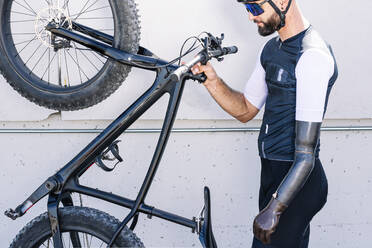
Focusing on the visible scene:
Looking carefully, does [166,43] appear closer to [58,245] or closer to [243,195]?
[243,195]

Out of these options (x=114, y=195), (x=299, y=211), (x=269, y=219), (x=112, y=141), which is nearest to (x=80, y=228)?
(x=114, y=195)

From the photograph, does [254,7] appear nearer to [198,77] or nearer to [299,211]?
[198,77]

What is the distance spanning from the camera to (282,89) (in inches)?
76.7

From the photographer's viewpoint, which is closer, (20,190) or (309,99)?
(309,99)

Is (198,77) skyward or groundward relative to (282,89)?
skyward

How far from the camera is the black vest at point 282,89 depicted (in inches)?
75.2

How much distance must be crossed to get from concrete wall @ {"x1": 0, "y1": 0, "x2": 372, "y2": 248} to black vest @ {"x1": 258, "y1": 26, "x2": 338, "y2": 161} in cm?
86

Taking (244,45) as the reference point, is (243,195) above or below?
below

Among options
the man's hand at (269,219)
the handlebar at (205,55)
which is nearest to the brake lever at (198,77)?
the handlebar at (205,55)

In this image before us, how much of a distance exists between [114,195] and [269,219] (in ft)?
2.11

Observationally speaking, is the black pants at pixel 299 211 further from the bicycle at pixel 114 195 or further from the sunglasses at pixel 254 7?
the sunglasses at pixel 254 7

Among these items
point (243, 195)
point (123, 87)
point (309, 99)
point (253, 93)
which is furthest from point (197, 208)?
point (309, 99)

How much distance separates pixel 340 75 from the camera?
2.94 metres

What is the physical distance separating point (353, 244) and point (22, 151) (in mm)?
2229
